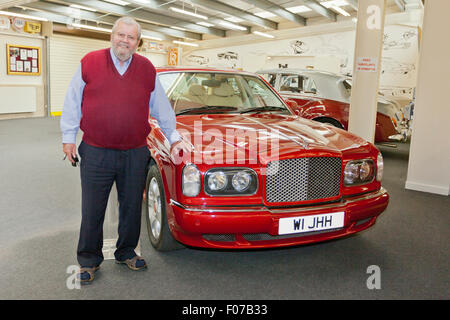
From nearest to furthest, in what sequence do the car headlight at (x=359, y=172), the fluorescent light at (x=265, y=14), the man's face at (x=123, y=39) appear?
the man's face at (x=123, y=39) → the car headlight at (x=359, y=172) → the fluorescent light at (x=265, y=14)

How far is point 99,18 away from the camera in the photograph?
50.1ft

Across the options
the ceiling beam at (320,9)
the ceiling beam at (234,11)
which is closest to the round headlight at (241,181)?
the ceiling beam at (234,11)

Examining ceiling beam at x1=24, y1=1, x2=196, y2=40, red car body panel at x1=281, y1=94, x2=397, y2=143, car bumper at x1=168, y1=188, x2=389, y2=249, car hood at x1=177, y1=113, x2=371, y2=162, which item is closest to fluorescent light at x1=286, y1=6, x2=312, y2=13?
ceiling beam at x1=24, y1=1, x2=196, y2=40

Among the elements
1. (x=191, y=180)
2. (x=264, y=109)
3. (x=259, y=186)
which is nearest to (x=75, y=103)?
(x=191, y=180)

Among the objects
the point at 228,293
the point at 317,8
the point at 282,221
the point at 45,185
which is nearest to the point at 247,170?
the point at 282,221

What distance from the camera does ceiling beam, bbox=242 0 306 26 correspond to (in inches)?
489

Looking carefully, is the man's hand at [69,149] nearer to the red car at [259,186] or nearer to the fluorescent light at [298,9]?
the red car at [259,186]

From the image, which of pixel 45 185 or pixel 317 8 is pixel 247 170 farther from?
pixel 317 8

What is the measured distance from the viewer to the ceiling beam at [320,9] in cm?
1241

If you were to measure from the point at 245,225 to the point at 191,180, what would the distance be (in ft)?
1.37

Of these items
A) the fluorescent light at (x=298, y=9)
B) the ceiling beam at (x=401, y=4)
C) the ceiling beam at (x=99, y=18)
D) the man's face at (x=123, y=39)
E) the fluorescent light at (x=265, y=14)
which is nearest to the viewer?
the man's face at (x=123, y=39)

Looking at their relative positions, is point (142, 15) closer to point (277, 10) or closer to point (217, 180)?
point (277, 10)

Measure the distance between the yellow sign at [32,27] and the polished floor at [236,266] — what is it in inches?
470

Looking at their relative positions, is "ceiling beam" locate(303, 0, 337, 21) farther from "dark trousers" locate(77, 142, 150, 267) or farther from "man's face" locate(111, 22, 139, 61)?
"dark trousers" locate(77, 142, 150, 267)
